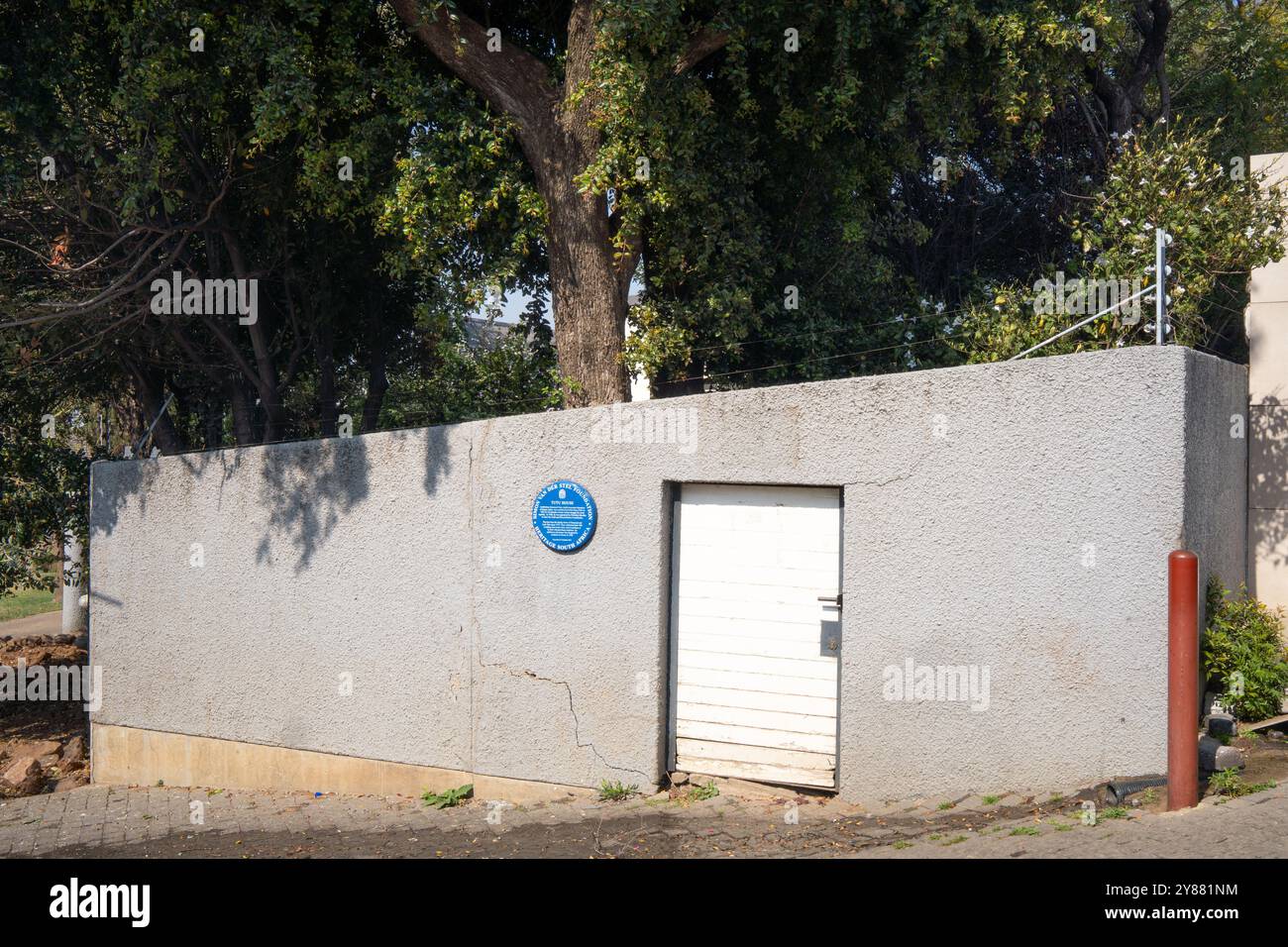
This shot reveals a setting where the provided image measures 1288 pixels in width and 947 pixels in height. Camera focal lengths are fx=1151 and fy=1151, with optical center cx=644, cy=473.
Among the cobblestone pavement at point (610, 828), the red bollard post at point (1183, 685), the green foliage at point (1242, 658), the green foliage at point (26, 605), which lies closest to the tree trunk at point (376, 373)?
the cobblestone pavement at point (610, 828)

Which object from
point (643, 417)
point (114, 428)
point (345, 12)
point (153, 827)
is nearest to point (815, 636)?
point (643, 417)

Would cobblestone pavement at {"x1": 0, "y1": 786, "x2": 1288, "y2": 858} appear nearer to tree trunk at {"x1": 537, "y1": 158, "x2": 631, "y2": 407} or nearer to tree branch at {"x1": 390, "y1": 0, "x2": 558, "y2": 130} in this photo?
tree trunk at {"x1": 537, "y1": 158, "x2": 631, "y2": 407}

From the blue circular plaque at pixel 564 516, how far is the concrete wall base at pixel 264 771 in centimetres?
156

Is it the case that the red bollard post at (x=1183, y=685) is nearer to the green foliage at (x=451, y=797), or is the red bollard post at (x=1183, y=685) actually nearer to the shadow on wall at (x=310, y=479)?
the green foliage at (x=451, y=797)

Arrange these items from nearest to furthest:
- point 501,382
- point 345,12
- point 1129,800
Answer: point 1129,800 → point 345,12 → point 501,382

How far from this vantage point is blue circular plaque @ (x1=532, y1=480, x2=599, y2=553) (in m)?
7.22

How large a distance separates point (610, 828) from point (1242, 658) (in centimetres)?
356

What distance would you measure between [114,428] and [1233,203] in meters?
A: 12.6

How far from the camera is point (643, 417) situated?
709cm

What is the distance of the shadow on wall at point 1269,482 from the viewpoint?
7.30m

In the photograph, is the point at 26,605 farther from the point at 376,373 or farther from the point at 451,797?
the point at 451,797
